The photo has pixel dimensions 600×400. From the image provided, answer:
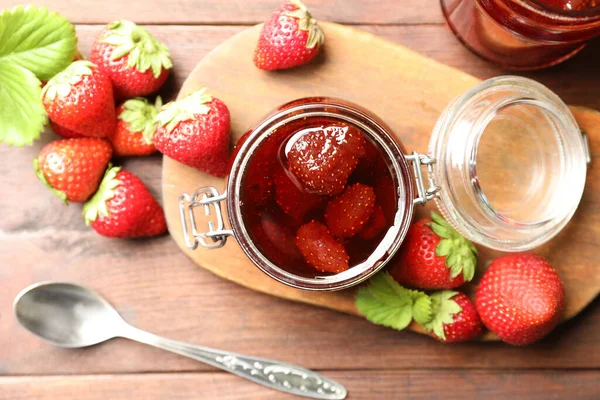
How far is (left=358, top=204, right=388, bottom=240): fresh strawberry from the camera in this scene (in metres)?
0.78


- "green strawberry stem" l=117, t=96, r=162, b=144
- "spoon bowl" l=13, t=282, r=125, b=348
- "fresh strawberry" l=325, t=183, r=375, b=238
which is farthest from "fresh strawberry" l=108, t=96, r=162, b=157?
"fresh strawberry" l=325, t=183, r=375, b=238

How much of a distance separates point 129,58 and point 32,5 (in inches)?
7.5

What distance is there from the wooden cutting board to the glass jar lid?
0.07m

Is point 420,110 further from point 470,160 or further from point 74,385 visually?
point 74,385

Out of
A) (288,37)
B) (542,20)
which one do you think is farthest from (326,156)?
(542,20)

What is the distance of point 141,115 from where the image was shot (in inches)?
38.6

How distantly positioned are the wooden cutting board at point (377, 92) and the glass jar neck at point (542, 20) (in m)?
0.13

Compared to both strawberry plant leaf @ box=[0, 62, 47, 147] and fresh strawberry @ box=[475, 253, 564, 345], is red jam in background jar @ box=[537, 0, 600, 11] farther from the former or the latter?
strawberry plant leaf @ box=[0, 62, 47, 147]

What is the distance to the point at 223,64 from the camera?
972mm

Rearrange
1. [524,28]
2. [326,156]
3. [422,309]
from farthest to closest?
[422,309] < [524,28] < [326,156]

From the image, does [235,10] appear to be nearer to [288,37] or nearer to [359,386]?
[288,37]

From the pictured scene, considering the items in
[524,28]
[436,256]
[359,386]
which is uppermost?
[524,28]

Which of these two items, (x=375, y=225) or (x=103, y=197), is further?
(x=103, y=197)

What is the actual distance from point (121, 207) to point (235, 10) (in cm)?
41
